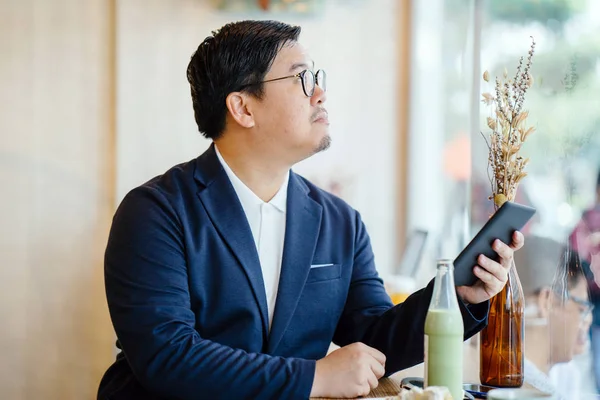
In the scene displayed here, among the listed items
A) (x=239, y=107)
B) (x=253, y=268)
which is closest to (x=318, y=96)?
(x=239, y=107)

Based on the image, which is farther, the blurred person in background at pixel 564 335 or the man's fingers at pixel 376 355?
the blurred person in background at pixel 564 335

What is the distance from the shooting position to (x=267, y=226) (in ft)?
5.88

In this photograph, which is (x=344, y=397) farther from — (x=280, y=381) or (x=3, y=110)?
(x=3, y=110)

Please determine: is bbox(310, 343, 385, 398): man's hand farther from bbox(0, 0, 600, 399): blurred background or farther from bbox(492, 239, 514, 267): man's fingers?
bbox(0, 0, 600, 399): blurred background

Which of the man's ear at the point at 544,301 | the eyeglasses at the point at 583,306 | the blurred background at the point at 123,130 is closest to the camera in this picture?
the eyeglasses at the point at 583,306

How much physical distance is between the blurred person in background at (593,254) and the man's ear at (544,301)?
0.85 feet

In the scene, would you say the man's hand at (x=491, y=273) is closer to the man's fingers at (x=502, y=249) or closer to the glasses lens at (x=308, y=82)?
the man's fingers at (x=502, y=249)

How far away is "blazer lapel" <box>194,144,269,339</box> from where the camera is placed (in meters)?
1.67

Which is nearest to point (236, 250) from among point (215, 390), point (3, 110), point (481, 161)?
point (215, 390)

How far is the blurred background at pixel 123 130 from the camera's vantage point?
10.8ft

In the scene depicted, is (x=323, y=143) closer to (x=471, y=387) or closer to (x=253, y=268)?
(x=253, y=268)

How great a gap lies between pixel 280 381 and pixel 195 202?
1.53 ft

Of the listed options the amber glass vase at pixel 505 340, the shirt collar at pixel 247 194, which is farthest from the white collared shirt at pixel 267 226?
the amber glass vase at pixel 505 340

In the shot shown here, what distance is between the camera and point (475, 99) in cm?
282
